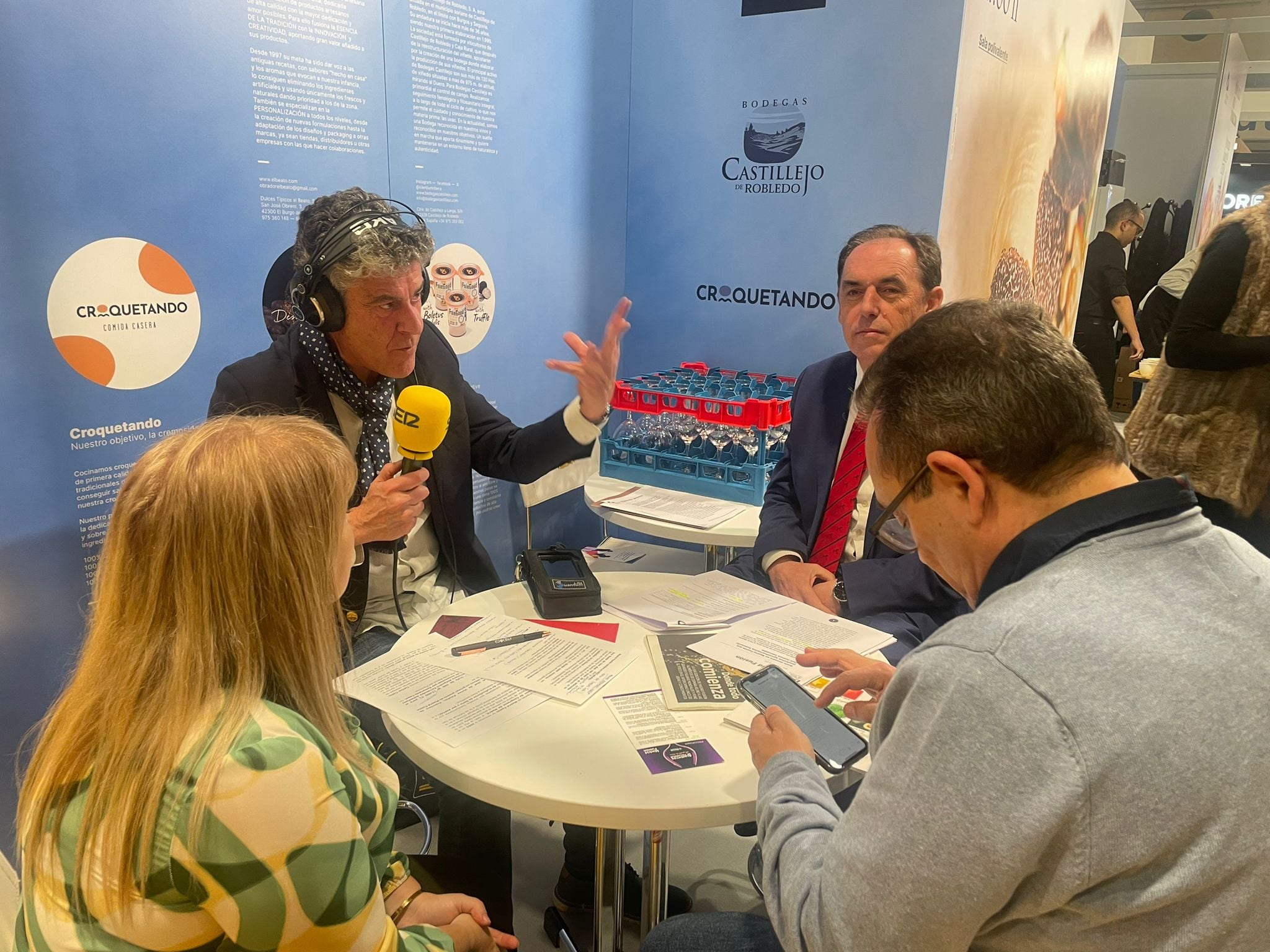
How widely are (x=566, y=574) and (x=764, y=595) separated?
493 millimetres

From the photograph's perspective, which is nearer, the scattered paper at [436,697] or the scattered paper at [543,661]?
the scattered paper at [436,697]

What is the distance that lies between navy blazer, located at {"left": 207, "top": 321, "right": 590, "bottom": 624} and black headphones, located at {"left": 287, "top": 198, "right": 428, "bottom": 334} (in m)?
0.13

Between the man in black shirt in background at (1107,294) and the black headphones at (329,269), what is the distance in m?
6.66

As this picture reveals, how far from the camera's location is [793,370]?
3689mm

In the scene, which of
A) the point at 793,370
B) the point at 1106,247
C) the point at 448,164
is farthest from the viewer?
the point at 1106,247

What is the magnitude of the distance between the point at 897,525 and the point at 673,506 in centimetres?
141

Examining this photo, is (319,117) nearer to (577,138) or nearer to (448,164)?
(448,164)

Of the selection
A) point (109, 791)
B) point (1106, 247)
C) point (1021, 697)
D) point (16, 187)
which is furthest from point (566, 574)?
point (1106, 247)

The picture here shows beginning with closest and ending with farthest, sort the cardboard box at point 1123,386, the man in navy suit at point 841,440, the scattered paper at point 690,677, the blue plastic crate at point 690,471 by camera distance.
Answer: the scattered paper at point 690,677
the man in navy suit at point 841,440
the blue plastic crate at point 690,471
the cardboard box at point 1123,386

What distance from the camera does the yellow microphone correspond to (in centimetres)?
188

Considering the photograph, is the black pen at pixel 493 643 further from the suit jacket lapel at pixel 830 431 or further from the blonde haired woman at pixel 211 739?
the suit jacket lapel at pixel 830 431

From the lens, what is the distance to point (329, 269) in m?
2.15

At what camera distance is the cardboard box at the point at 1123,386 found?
26.5ft

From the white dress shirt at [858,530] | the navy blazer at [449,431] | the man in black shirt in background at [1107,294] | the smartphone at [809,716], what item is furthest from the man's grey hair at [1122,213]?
the smartphone at [809,716]
